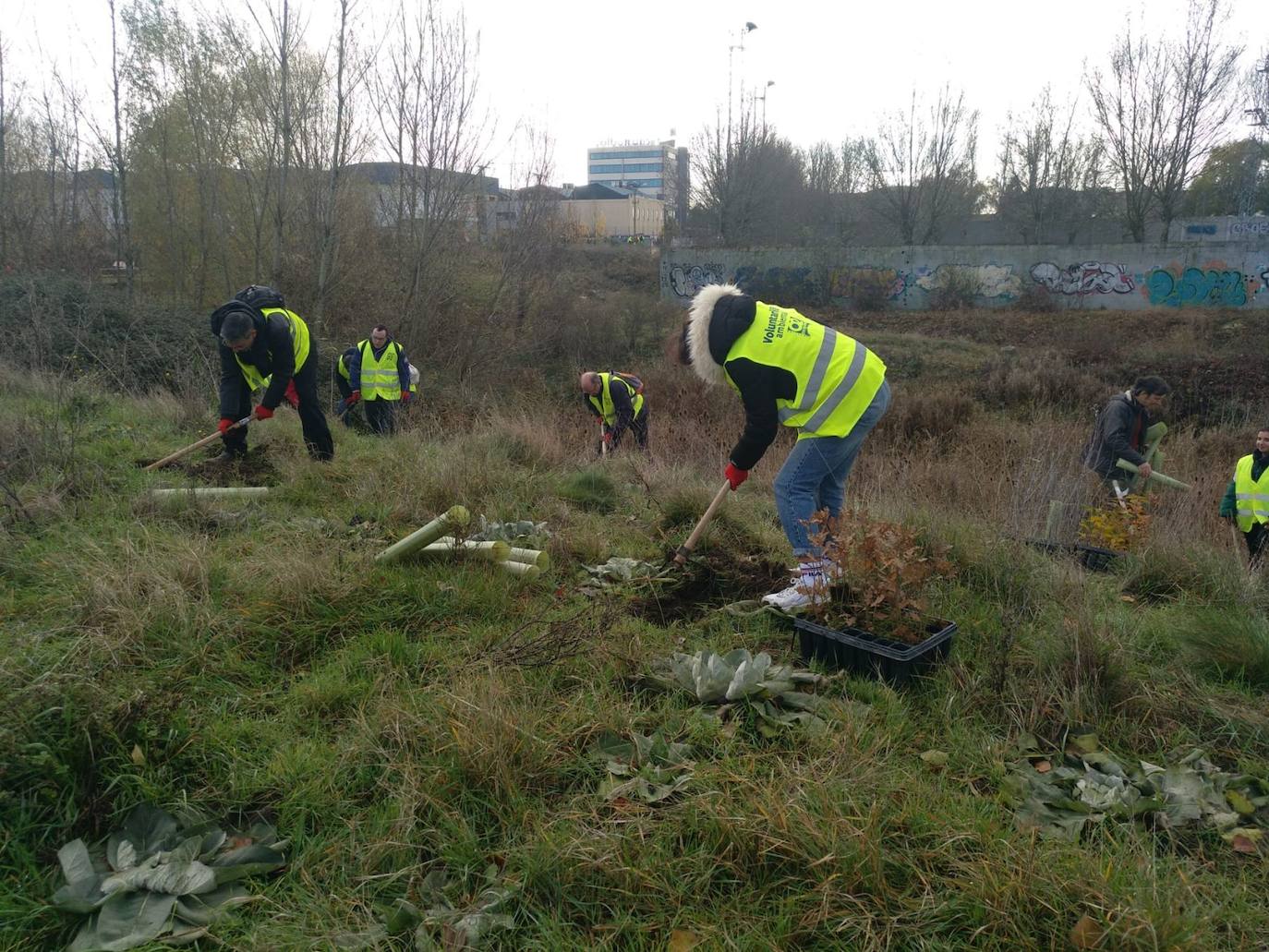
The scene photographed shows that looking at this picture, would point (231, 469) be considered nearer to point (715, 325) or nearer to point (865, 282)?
point (715, 325)

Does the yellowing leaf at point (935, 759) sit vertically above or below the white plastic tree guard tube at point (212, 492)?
below

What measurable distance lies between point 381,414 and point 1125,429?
7.84m

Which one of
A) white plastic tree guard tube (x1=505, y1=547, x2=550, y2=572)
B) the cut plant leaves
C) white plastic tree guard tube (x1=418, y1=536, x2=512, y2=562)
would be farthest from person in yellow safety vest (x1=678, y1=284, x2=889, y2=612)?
the cut plant leaves

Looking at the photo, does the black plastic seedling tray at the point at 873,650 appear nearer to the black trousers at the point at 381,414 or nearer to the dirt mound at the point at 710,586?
the dirt mound at the point at 710,586

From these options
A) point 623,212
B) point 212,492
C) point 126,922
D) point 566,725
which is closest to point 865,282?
point 212,492

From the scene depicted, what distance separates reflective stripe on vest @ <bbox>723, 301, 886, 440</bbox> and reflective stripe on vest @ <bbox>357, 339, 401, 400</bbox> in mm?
6356

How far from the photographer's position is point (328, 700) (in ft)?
9.12

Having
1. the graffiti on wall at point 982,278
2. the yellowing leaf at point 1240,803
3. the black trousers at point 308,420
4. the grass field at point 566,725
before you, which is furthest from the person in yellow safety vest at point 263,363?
the graffiti on wall at point 982,278

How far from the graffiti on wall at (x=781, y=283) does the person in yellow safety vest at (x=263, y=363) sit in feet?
76.2

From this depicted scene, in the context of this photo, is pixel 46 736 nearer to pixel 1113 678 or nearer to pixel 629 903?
pixel 629 903

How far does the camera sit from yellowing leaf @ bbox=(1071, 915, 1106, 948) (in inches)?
67.7

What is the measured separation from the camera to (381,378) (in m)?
9.24

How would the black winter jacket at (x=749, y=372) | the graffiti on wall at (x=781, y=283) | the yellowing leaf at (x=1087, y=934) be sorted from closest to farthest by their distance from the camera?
the yellowing leaf at (x=1087, y=934) < the black winter jacket at (x=749, y=372) < the graffiti on wall at (x=781, y=283)

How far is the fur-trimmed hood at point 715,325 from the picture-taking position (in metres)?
3.77
